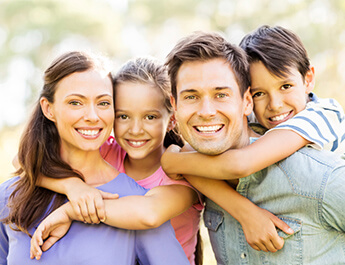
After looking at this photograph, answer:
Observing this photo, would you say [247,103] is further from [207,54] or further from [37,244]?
[37,244]

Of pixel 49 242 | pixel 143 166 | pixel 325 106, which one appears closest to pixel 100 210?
pixel 49 242

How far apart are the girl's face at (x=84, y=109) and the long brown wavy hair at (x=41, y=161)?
0.06 metres

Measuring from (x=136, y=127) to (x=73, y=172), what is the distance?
486 millimetres

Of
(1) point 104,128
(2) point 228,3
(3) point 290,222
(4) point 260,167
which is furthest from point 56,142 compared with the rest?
(2) point 228,3

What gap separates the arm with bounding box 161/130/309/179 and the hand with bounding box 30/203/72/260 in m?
0.72

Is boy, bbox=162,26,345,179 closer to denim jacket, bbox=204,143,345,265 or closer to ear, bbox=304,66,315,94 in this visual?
ear, bbox=304,66,315,94

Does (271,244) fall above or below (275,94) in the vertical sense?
below

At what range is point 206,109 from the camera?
2186 millimetres

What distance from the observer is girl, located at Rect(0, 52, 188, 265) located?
7.32 feet

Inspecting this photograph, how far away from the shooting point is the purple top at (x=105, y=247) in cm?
219

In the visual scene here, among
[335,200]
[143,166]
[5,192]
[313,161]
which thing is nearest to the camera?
[335,200]

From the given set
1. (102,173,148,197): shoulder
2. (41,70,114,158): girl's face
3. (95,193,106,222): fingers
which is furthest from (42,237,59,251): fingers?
(41,70,114,158): girl's face

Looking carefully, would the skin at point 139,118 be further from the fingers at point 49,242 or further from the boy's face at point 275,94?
the fingers at point 49,242

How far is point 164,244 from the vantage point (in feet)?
7.39
